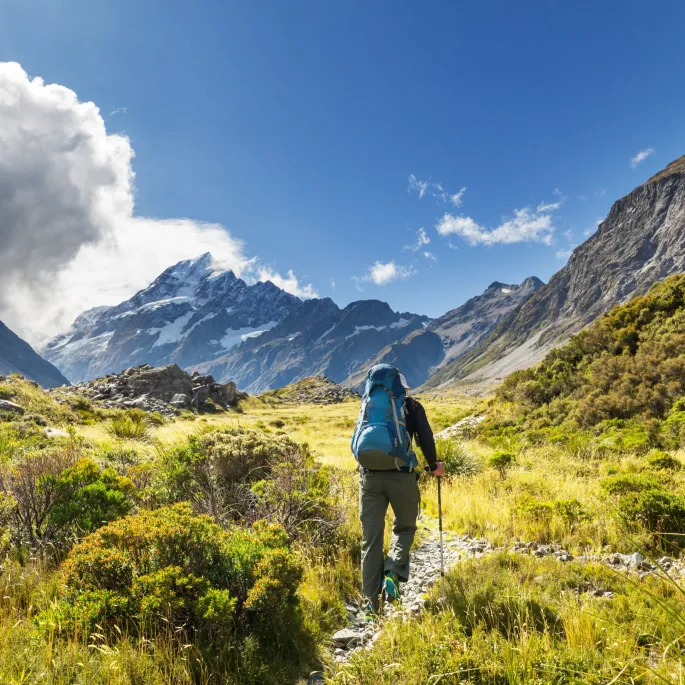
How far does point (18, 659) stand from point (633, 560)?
6.19 m

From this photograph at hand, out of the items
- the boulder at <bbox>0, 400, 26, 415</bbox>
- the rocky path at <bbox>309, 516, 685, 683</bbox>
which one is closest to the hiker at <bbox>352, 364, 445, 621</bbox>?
the rocky path at <bbox>309, 516, 685, 683</bbox>

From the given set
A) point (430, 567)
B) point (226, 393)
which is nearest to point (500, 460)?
point (430, 567)

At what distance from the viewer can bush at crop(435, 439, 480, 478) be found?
10.00m

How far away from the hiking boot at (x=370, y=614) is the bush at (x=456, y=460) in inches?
231

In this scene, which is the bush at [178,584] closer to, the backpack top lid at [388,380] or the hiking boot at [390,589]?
the hiking boot at [390,589]

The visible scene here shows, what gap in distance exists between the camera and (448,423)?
76.8 feet

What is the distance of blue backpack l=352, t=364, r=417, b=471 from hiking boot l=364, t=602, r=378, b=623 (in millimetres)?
1441

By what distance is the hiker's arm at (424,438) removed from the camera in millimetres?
4691

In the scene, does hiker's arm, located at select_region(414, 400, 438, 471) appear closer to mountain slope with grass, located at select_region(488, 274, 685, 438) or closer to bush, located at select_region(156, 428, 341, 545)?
bush, located at select_region(156, 428, 341, 545)

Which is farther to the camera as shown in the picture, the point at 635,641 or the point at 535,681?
the point at 635,641

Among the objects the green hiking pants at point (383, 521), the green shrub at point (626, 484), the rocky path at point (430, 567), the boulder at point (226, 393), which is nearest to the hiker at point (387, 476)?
the green hiking pants at point (383, 521)

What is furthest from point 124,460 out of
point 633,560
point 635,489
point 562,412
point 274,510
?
point 562,412

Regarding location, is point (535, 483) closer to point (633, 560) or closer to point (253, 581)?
point (633, 560)

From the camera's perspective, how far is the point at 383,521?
4.52 m
